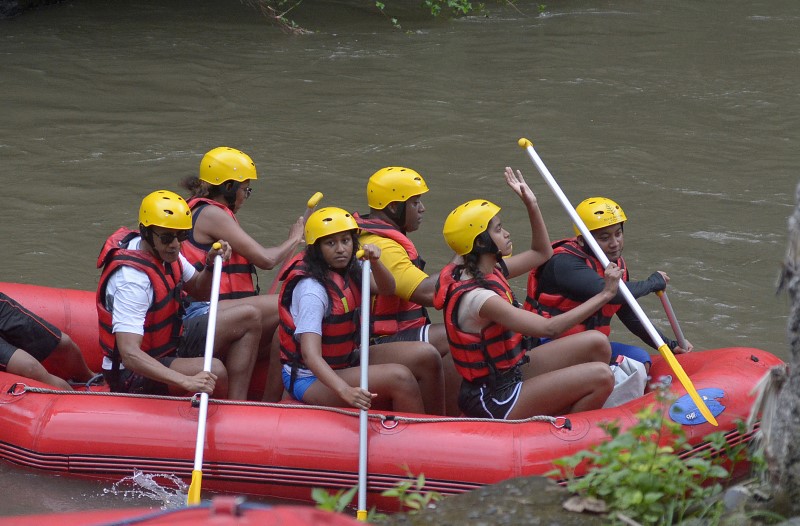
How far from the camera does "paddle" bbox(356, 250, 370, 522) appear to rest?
4.58m

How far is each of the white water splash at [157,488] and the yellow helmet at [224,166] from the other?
63.4 inches

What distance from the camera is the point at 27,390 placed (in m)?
5.08

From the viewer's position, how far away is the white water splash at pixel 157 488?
4.87 m

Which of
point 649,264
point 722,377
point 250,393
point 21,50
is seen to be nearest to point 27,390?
point 250,393

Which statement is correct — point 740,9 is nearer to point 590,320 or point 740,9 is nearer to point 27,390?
point 590,320

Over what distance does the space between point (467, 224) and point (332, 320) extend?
769 mm

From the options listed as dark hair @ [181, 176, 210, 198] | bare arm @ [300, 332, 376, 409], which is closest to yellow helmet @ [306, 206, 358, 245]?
bare arm @ [300, 332, 376, 409]

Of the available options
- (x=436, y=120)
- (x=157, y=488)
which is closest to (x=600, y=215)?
(x=157, y=488)

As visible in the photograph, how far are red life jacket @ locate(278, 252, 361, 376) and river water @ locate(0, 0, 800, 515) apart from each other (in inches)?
42.5

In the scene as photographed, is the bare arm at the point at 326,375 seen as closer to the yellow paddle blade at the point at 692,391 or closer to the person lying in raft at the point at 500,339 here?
the person lying in raft at the point at 500,339

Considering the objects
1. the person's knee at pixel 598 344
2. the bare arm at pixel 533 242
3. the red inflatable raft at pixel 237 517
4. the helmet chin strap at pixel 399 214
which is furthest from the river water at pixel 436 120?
the red inflatable raft at pixel 237 517

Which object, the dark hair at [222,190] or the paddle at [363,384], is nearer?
the paddle at [363,384]

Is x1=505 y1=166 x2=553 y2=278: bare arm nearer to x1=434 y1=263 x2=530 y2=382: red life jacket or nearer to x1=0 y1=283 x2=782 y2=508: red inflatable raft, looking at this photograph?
x1=434 y1=263 x2=530 y2=382: red life jacket

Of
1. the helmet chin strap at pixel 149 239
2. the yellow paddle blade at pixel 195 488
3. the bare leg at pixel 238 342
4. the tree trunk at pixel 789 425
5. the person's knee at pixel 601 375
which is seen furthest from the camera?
the bare leg at pixel 238 342
